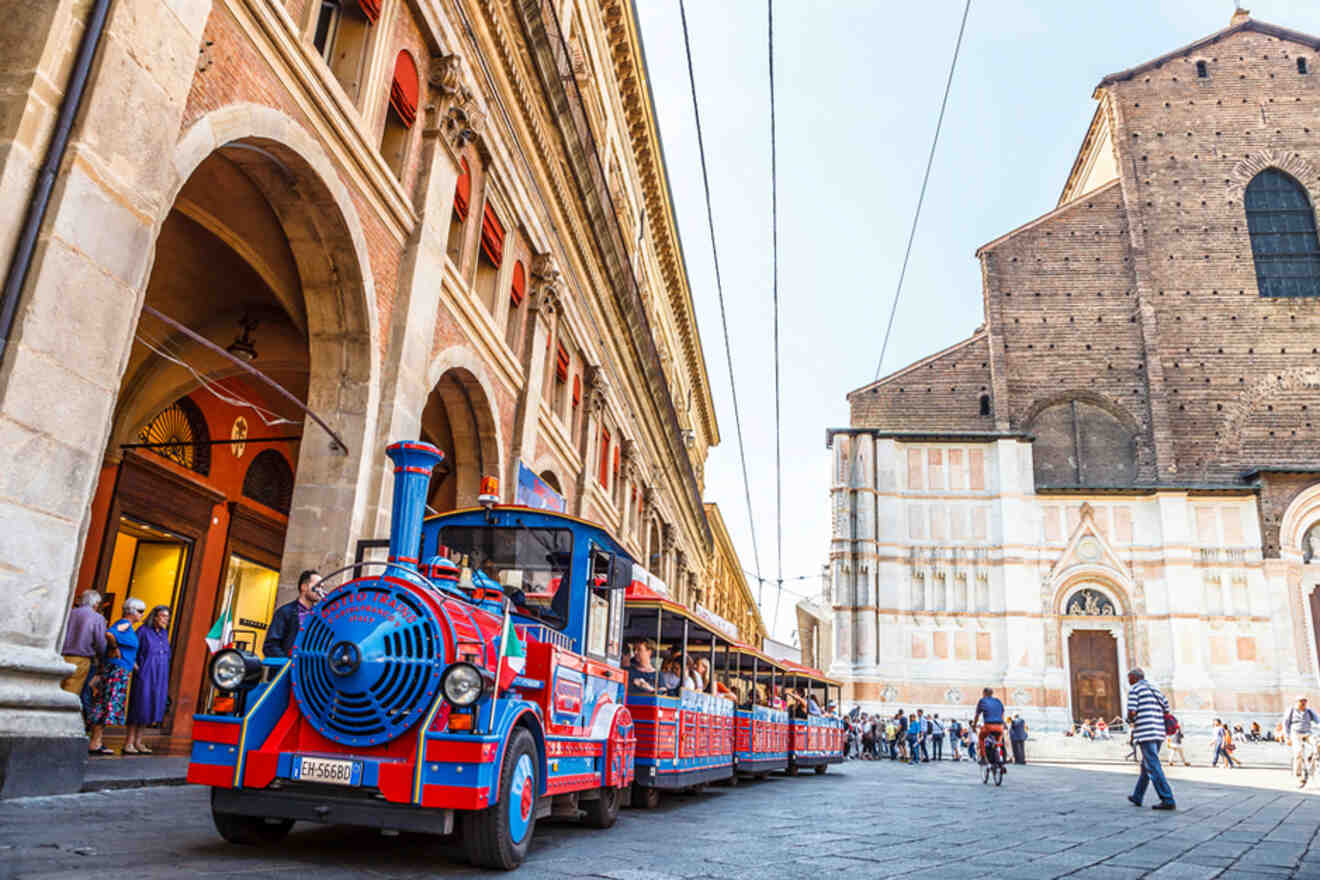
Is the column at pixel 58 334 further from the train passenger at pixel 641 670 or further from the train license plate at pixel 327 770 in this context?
the train passenger at pixel 641 670

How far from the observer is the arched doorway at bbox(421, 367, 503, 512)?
12648 millimetres

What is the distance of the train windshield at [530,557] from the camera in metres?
6.17

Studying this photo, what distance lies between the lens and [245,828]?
461cm

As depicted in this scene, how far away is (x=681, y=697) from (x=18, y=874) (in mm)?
6597

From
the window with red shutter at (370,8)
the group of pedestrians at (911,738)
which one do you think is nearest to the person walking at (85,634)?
the window with red shutter at (370,8)

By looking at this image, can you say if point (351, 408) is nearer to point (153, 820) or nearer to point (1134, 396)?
point (153, 820)

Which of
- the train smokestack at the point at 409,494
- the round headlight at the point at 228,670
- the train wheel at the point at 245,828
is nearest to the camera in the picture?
the train wheel at the point at 245,828

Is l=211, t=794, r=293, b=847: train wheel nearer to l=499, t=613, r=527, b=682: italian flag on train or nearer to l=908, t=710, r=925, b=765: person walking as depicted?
l=499, t=613, r=527, b=682: italian flag on train

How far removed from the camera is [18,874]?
3.35 m

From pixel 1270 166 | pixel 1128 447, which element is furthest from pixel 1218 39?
pixel 1128 447

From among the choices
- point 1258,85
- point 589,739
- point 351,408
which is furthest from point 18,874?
point 1258,85

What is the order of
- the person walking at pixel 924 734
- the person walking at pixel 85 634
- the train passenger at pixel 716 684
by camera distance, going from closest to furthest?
the person walking at pixel 85 634
the train passenger at pixel 716 684
the person walking at pixel 924 734

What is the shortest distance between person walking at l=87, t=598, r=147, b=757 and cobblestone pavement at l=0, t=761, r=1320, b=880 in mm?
1852

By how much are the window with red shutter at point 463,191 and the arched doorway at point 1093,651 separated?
2920 cm
